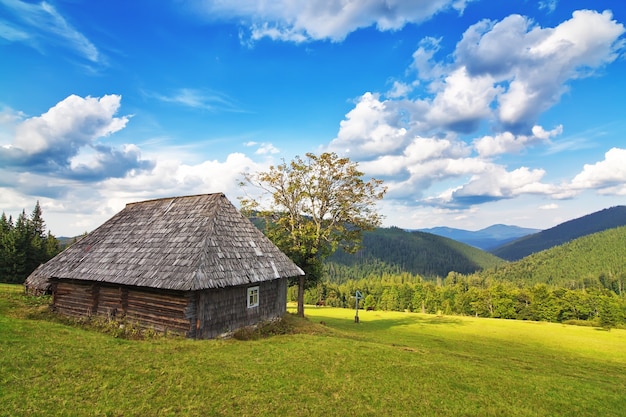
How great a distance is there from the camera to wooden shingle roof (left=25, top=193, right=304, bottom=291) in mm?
15586

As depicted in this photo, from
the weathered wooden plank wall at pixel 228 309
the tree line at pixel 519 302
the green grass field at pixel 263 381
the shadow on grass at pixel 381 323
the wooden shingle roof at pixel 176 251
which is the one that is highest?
the wooden shingle roof at pixel 176 251

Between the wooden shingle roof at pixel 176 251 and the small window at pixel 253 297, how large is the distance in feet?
3.86

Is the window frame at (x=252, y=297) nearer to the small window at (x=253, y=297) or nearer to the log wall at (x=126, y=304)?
the small window at (x=253, y=297)

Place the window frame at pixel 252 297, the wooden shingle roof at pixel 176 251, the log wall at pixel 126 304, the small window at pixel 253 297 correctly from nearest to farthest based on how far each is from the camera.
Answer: the log wall at pixel 126 304
the wooden shingle roof at pixel 176 251
the window frame at pixel 252 297
the small window at pixel 253 297

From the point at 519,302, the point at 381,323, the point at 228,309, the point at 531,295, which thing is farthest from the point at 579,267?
the point at 228,309

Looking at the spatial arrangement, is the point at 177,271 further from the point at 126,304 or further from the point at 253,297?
the point at 253,297

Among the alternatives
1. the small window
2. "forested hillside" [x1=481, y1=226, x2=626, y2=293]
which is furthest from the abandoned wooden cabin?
"forested hillside" [x1=481, y1=226, x2=626, y2=293]

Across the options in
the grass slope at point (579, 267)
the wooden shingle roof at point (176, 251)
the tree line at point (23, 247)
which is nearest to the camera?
the wooden shingle roof at point (176, 251)

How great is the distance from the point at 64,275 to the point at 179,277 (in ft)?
30.3

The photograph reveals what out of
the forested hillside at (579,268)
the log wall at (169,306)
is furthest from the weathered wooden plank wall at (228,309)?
the forested hillside at (579,268)

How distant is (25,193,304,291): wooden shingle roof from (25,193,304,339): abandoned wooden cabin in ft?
0.21

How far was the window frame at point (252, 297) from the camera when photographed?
18281 millimetres

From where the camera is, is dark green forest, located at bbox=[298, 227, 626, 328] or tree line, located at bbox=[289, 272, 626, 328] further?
dark green forest, located at bbox=[298, 227, 626, 328]

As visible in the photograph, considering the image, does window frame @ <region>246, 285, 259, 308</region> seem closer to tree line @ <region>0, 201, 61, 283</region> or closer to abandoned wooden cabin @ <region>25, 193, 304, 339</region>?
abandoned wooden cabin @ <region>25, 193, 304, 339</region>
